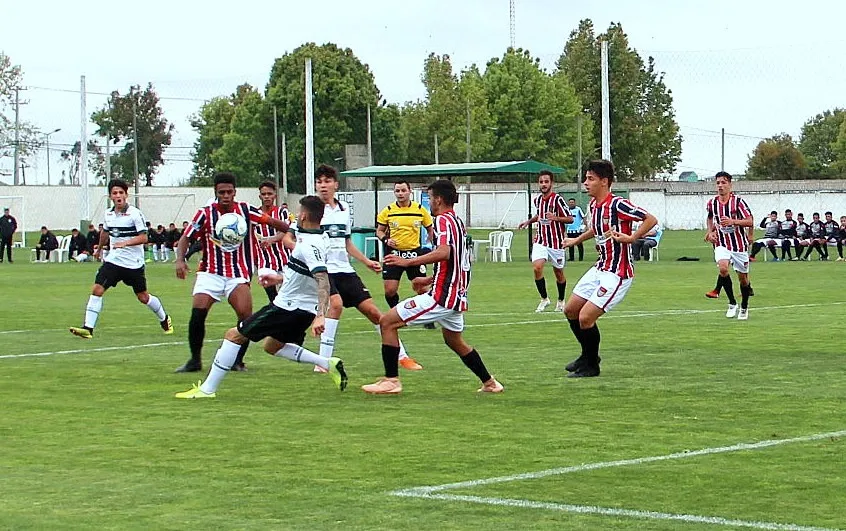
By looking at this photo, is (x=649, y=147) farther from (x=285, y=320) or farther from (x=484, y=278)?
(x=285, y=320)

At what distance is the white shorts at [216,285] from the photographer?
47.1 feet

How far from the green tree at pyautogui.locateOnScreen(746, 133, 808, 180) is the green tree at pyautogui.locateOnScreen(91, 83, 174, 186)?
48256 mm

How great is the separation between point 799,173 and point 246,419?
114 meters

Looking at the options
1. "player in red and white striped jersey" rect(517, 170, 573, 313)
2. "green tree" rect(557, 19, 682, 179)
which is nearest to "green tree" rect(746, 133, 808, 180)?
"green tree" rect(557, 19, 682, 179)

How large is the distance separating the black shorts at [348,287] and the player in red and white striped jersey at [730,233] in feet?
27.9

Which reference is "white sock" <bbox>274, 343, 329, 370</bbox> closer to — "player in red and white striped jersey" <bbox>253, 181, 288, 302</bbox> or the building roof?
"player in red and white striped jersey" <bbox>253, 181, 288, 302</bbox>

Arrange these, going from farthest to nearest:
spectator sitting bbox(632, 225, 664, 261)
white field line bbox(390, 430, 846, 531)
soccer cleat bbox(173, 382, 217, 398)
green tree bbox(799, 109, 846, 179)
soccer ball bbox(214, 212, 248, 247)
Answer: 1. green tree bbox(799, 109, 846, 179)
2. spectator sitting bbox(632, 225, 664, 261)
3. soccer ball bbox(214, 212, 248, 247)
4. soccer cleat bbox(173, 382, 217, 398)
5. white field line bbox(390, 430, 846, 531)

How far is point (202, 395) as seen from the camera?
40.2 ft

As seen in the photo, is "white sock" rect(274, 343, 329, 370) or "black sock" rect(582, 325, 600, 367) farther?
"black sock" rect(582, 325, 600, 367)

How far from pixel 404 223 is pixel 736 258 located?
227 inches

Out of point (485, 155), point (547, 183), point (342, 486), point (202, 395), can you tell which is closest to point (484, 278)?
point (547, 183)

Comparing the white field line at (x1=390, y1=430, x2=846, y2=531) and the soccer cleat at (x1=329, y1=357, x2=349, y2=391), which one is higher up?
the soccer cleat at (x1=329, y1=357, x2=349, y2=391)

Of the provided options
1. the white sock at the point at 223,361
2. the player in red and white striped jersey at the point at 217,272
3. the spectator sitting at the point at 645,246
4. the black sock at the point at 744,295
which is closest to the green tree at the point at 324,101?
the spectator sitting at the point at 645,246

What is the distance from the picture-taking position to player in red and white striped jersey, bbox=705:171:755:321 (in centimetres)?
2102
